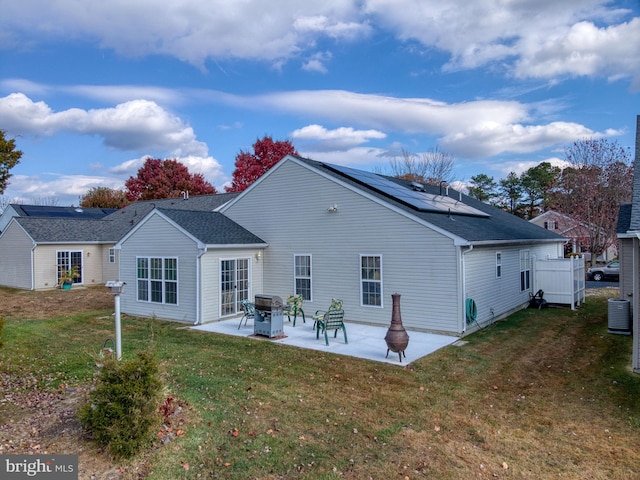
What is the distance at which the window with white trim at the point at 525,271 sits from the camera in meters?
14.7

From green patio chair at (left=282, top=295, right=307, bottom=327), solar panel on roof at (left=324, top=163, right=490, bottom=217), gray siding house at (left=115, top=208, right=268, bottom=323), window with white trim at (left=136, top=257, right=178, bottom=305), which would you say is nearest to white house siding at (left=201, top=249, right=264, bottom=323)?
gray siding house at (left=115, top=208, right=268, bottom=323)

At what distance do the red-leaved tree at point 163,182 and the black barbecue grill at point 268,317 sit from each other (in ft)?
110

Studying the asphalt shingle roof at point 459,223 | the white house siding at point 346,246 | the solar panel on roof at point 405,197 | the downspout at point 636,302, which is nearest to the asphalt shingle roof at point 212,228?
the white house siding at point 346,246

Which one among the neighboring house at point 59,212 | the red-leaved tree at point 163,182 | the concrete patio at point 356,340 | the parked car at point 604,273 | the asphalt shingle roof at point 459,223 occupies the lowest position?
the concrete patio at point 356,340

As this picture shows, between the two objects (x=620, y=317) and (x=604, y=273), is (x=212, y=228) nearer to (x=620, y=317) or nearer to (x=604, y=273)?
(x=620, y=317)

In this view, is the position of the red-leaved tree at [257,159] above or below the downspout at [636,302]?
above

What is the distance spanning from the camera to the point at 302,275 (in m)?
13.5

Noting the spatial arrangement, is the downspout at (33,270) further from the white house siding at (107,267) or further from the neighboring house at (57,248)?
the white house siding at (107,267)

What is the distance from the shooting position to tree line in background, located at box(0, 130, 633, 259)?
23.7 meters

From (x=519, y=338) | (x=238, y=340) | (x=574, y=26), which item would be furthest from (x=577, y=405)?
(x=574, y=26)

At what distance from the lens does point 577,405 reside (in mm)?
6070

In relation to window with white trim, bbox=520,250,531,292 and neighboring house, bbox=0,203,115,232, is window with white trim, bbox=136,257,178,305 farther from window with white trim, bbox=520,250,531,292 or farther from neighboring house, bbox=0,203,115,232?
neighboring house, bbox=0,203,115,232

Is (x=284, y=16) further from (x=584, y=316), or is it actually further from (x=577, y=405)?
(x=584, y=316)

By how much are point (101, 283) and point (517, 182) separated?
44.7 m
